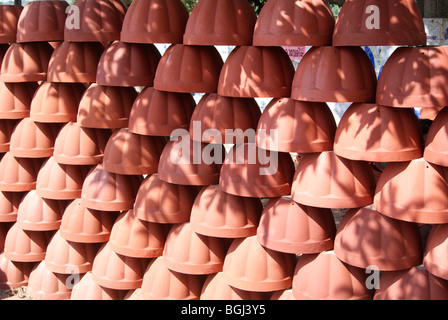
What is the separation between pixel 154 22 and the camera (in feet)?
13.2

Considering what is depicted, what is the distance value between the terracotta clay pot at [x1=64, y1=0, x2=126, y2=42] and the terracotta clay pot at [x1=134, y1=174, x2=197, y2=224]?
114 cm

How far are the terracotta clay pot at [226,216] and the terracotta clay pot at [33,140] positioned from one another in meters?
1.64

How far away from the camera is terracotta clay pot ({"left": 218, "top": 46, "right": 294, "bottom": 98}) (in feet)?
11.9

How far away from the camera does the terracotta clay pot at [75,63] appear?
451cm

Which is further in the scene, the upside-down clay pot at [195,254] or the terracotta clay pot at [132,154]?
the terracotta clay pot at [132,154]

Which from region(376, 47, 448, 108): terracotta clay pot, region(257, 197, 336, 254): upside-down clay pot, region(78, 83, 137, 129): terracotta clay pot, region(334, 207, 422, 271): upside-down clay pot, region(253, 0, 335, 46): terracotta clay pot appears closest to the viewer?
region(376, 47, 448, 108): terracotta clay pot

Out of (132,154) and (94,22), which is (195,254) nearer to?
(132,154)

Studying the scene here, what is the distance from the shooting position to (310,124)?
3.51 m

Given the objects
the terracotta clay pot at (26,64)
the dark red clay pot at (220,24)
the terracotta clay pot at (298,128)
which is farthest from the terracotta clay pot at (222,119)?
the terracotta clay pot at (26,64)

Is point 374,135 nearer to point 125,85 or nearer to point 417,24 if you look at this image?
point 417,24

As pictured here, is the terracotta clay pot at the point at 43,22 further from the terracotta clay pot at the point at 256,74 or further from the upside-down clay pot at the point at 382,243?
the upside-down clay pot at the point at 382,243

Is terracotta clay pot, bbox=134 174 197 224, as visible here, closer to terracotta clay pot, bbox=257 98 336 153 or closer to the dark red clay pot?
terracotta clay pot, bbox=257 98 336 153

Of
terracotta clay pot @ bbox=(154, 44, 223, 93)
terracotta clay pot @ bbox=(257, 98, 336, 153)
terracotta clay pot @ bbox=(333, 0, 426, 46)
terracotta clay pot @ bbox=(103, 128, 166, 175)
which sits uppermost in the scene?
terracotta clay pot @ bbox=(333, 0, 426, 46)

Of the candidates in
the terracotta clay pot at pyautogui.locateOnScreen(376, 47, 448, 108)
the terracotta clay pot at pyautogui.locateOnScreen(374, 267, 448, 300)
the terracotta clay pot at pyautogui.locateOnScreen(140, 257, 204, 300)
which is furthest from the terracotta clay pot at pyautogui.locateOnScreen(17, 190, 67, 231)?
the terracotta clay pot at pyautogui.locateOnScreen(376, 47, 448, 108)
